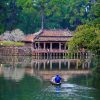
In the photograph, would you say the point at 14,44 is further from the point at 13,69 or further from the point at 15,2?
the point at 13,69

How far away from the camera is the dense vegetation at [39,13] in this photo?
10806 cm

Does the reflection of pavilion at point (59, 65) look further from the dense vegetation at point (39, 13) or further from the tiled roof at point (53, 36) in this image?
the dense vegetation at point (39, 13)

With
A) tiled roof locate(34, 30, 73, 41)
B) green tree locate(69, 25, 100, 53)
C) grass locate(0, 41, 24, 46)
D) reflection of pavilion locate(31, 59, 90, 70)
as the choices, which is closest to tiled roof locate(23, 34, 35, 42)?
tiled roof locate(34, 30, 73, 41)

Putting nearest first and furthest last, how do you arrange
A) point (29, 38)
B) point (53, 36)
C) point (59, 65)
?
point (59, 65) < point (53, 36) < point (29, 38)

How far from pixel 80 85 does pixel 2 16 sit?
213 feet

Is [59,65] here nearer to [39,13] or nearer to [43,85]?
[43,85]

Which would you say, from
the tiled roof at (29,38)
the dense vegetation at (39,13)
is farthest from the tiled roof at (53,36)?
the dense vegetation at (39,13)

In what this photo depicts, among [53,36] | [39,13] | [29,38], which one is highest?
[39,13]

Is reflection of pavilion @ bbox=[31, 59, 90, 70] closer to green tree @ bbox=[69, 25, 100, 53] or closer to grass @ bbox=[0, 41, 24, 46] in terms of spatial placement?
green tree @ bbox=[69, 25, 100, 53]

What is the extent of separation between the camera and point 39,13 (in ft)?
364

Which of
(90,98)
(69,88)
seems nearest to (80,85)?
(69,88)

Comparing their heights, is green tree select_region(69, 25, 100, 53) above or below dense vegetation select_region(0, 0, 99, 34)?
below

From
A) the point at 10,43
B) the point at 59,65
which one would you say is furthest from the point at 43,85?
the point at 10,43

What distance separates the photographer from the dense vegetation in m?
108
